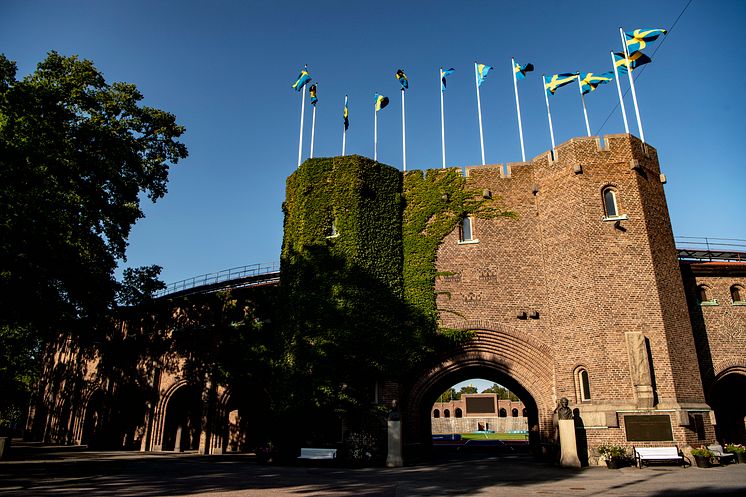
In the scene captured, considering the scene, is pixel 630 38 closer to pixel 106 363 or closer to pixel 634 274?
pixel 634 274

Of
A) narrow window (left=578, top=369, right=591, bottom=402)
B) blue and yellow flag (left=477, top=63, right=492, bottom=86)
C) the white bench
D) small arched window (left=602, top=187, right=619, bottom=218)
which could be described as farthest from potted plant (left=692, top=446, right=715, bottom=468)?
blue and yellow flag (left=477, top=63, right=492, bottom=86)

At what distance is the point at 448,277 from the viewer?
2133 centimetres

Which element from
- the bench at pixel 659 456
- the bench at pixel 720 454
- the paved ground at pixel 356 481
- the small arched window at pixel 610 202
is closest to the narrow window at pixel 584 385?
the bench at pixel 659 456

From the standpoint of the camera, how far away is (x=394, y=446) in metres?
18.0

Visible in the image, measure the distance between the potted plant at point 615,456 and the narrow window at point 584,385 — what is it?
185 centimetres

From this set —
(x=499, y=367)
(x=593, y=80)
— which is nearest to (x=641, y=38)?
(x=593, y=80)

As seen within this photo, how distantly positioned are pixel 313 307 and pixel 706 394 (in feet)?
53.4

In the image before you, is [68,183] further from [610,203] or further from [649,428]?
[649,428]

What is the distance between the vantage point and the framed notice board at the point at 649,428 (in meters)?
16.5

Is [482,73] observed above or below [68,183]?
above

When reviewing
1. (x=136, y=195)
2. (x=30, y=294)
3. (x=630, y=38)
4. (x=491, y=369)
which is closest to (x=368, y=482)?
(x=491, y=369)

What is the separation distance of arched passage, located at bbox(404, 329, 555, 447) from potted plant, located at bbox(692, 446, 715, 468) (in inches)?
187

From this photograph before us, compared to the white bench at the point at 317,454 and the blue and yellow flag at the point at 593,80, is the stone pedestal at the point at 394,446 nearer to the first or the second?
the white bench at the point at 317,454

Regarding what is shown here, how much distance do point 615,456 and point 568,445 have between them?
146 cm
